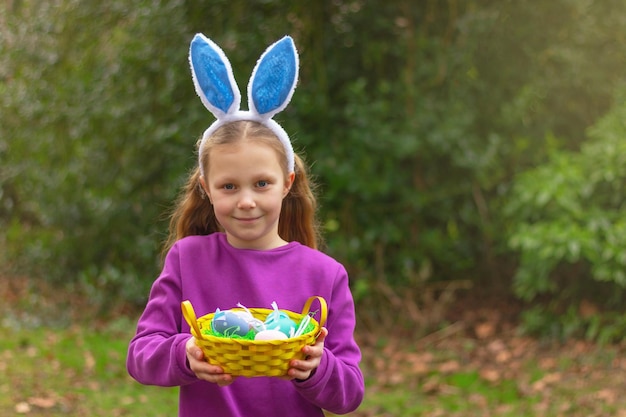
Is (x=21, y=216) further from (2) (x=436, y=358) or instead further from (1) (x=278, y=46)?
(1) (x=278, y=46)

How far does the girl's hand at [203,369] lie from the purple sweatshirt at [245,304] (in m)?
0.19

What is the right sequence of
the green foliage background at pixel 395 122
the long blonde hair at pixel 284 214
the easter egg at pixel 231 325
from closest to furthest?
1. the easter egg at pixel 231 325
2. the long blonde hair at pixel 284 214
3. the green foliage background at pixel 395 122

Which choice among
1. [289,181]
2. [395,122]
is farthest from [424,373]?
[289,181]

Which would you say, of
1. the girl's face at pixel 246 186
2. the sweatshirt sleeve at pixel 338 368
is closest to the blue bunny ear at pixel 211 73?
the girl's face at pixel 246 186

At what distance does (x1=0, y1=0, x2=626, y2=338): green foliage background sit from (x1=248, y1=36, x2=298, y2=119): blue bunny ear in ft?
11.6

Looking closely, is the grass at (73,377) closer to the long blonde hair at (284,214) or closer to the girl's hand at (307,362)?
the long blonde hair at (284,214)

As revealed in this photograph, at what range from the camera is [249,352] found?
190 cm

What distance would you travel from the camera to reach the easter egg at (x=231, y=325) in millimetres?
2008

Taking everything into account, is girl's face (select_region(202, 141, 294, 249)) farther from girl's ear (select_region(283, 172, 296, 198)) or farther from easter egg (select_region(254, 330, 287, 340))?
easter egg (select_region(254, 330, 287, 340))

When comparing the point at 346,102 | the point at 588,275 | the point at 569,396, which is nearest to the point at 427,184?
the point at 346,102

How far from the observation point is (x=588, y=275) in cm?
591

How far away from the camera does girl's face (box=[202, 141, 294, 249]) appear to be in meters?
2.22

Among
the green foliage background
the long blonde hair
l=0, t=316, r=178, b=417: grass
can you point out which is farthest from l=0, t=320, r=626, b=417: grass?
the long blonde hair

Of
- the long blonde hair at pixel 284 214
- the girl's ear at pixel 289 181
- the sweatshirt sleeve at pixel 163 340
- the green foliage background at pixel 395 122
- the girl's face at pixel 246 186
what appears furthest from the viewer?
the green foliage background at pixel 395 122
